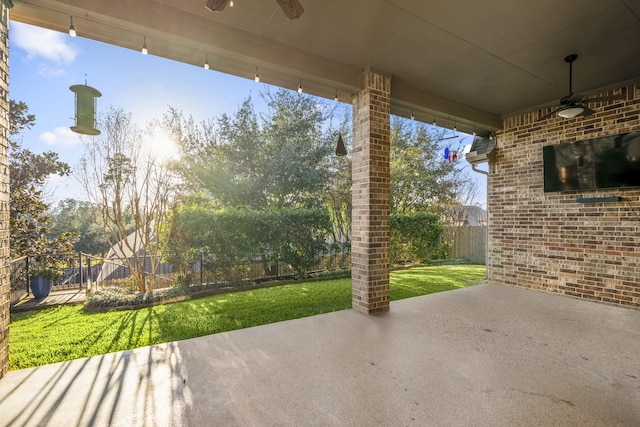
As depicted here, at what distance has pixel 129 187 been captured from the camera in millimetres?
5191

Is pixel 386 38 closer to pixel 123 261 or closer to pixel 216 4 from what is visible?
pixel 216 4

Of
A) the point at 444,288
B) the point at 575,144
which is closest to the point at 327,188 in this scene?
the point at 444,288

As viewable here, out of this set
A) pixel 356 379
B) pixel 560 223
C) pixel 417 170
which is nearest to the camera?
pixel 356 379

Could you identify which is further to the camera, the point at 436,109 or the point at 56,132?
the point at 56,132

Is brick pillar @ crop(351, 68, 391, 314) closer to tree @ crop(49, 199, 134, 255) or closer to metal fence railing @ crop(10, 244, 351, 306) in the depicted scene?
metal fence railing @ crop(10, 244, 351, 306)

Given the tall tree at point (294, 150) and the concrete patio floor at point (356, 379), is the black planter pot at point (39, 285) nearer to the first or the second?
the concrete patio floor at point (356, 379)

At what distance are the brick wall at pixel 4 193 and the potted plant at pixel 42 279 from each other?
11.7 feet

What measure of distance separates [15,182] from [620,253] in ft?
33.6

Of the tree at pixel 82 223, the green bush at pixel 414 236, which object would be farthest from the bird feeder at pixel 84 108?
the green bush at pixel 414 236

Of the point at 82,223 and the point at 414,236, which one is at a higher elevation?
the point at 82,223

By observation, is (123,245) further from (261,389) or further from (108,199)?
(261,389)

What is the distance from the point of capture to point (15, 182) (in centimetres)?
529

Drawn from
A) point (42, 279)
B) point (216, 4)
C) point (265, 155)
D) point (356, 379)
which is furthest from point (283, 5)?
point (265, 155)

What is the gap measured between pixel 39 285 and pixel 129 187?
229 centimetres
